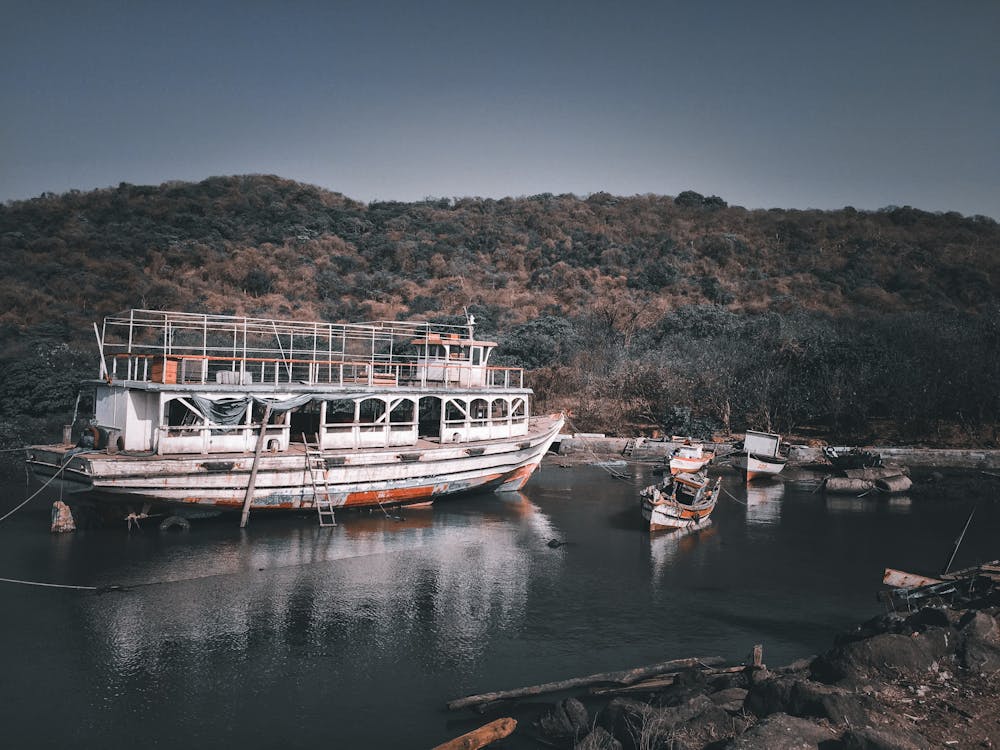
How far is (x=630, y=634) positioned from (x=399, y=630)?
4517 millimetres

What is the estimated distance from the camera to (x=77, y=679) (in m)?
11.7

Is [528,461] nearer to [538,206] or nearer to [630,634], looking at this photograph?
[630,634]

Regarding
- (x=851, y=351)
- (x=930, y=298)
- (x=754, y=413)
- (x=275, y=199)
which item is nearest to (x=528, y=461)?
(x=754, y=413)

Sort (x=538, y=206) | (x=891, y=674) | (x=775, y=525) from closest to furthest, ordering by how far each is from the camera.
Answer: (x=891, y=674)
(x=775, y=525)
(x=538, y=206)

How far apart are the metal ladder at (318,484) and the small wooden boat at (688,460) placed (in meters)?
12.4

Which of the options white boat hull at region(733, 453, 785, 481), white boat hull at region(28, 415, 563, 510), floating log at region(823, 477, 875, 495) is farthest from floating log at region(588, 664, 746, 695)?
white boat hull at region(733, 453, 785, 481)

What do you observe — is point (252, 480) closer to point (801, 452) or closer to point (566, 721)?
point (566, 721)

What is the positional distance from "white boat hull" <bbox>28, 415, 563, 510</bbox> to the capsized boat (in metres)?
10.1

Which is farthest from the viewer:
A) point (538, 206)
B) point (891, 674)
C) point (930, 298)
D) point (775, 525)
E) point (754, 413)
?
point (538, 206)

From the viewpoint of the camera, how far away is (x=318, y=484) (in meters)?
21.7

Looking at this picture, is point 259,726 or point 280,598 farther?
point 280,598

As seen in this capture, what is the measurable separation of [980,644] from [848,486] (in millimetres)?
19702

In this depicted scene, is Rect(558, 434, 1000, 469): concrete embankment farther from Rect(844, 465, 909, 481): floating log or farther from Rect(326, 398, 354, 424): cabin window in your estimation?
Rect(326, 398, 354, 424): cabin window

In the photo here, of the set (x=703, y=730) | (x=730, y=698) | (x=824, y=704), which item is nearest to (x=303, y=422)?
(x=730, y=698)
